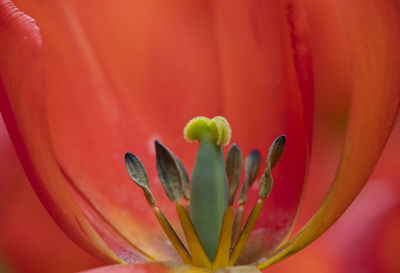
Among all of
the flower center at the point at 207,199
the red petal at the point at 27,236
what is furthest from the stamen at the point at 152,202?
the red petal at the point at 27,236

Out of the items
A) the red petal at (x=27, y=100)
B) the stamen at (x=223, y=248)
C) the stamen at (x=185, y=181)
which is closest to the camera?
the red petal at (x=27, y=100)

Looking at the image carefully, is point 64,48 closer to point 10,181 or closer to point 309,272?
point 10,181

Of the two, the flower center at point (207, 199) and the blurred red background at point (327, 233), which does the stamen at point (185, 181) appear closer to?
the flower center at point (207, 199)

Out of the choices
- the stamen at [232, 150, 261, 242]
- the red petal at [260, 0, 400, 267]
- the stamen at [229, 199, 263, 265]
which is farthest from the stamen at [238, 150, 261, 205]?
the red petal at [260, 0, 400, 267]

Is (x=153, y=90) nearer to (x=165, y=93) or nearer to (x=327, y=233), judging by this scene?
(x=165, y=93)

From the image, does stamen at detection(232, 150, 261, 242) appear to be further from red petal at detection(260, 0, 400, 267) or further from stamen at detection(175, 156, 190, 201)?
red petal at detection(260, 0, 400, 267)

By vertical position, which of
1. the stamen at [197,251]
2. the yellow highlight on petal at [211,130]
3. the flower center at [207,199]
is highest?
the yellow highlight on petal at [211,130]
